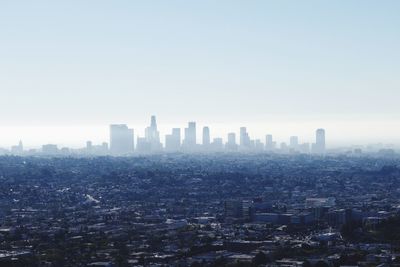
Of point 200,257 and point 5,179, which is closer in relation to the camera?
point 200,257

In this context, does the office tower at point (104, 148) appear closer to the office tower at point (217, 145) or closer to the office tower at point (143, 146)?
the office tower at point (143, 146)

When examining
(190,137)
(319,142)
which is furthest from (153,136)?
(319,142)

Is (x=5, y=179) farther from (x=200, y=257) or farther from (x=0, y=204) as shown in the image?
(x=200, y=257)

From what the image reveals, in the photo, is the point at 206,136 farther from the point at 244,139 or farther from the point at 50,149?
the point at 50,149

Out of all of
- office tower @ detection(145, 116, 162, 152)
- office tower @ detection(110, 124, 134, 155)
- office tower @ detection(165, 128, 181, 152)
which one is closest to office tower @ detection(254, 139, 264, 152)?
office tower @ detection(165, 128, 181, 152)

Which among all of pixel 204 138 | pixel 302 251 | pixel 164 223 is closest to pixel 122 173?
pixel 164 223

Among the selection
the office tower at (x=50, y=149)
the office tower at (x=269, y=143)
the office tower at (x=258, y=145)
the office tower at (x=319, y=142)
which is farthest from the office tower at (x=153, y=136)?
the office tower at (x=319, y=142)
